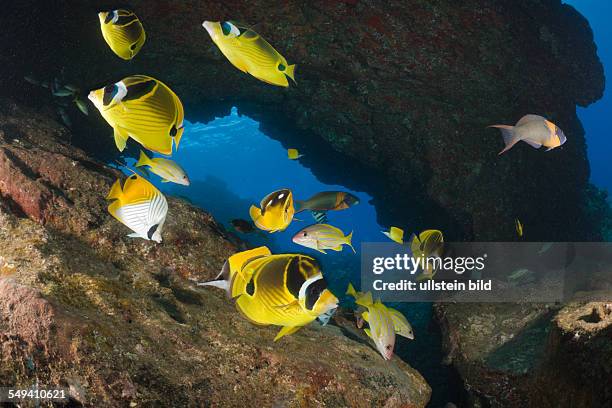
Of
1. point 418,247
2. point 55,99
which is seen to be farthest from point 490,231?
point 55,99

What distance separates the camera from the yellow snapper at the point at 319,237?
4012mm

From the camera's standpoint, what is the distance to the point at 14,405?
1821 millimetres

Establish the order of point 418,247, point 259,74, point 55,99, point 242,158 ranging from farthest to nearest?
1. point 242,158
2. point 55,99
3. point 418,247
4. point 259,74

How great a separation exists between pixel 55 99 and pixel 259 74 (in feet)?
21.1

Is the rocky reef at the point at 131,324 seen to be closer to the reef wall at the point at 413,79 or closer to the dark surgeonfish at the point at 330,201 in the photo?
the dark surgeonfish at the point at 330,201

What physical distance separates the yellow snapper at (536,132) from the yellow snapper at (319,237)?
2097 mm

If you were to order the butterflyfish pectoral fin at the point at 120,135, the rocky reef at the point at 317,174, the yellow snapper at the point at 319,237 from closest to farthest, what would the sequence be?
the butterflyfish pectoral fin at the point at 120,135, the rocky reef at the point at 317,174, the yellow snapper at the point at 319,237

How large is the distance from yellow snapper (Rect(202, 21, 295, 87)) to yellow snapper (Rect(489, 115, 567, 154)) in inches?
111

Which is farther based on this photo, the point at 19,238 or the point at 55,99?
→ the point at 55,99

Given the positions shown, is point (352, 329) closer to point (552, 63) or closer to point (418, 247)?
point (418, 247)

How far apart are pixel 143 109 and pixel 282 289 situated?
118 cm

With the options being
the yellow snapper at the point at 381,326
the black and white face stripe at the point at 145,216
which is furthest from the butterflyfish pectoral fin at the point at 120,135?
the yellow snapper at the point at 381,326

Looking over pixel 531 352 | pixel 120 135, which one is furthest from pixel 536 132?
pixel 120 135

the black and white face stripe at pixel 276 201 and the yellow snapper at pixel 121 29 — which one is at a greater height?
the yellow snapper at pixel 121 29
